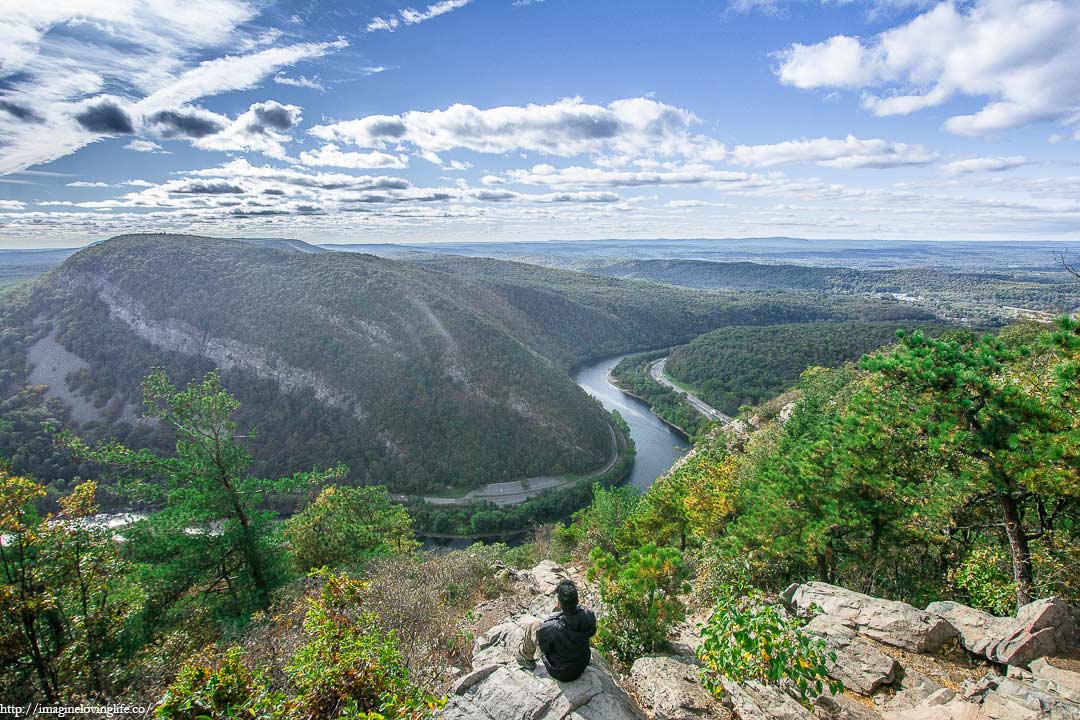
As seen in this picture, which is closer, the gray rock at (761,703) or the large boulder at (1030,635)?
the gray rock at (761,703)

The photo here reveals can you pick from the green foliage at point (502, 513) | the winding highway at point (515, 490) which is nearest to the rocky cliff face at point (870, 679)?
the green foliage at point (502, 513)

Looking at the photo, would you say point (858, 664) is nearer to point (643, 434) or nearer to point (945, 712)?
point (945, 712)

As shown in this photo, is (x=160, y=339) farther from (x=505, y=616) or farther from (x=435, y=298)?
(x=505, y=616)

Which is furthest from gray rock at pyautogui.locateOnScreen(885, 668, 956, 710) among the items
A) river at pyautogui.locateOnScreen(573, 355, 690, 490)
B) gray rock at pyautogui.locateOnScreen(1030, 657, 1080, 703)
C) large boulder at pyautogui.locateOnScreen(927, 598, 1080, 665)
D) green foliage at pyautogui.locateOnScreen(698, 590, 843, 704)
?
river at pyautogui.locateOnScreen(573, 355, 690, 490)

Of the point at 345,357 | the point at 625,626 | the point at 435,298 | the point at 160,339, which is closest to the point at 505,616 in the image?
the point at 625,626

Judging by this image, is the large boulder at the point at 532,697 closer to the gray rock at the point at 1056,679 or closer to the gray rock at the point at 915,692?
the gray rock at the point at 915,692

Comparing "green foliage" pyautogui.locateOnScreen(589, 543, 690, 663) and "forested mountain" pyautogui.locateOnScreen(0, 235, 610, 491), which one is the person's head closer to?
"green foliage" pyautogui.locateOnScreen(589, 543, 690, 663)
